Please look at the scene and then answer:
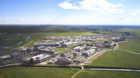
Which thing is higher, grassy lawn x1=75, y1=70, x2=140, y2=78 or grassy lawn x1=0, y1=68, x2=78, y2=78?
grassy lawn x1=75, y1=70, x2=140, y2=78

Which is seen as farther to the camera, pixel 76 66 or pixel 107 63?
pixel 107 63

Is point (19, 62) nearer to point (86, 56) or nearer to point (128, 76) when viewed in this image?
point (86, 56)

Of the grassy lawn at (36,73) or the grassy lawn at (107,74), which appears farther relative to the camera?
the grassy lawn at (36,73)

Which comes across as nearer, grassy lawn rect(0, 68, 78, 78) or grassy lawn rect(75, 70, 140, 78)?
grassy lawn rect(75, 70, 140, 78)

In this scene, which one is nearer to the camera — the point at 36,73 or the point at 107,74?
the point at 107,74

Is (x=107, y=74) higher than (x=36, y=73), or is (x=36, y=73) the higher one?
(x=107, y=74)

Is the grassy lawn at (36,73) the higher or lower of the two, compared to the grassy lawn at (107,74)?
lower

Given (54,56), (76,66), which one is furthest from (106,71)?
(54,56)

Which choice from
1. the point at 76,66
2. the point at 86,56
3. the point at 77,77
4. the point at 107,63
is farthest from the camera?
the point at 86,56
